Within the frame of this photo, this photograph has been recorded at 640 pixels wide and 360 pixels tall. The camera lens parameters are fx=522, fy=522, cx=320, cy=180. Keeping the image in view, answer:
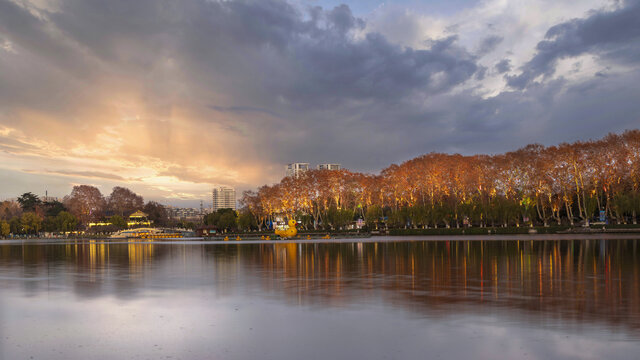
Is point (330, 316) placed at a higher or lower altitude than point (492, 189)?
lower

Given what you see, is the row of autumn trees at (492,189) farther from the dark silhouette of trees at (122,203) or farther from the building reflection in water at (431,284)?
the dark silhouette of trees at (122,203)

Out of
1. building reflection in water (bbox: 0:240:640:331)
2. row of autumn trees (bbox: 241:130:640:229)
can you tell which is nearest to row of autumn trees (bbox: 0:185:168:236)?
row of autumn trees (bbox: 241:130:640:229)

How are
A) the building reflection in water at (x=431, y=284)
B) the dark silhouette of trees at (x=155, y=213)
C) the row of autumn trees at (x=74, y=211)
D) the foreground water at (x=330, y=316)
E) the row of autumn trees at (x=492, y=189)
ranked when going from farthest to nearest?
1. the dark silhouette of trees at (x=155, y=213)
2. the row of autumn trees at (x=74, y=211)
3. the row of autumn trees at (x=492, y=189)
4. the building reflection in water at (x=431, y=284)
5. the foreground water at (x=330, y=316)

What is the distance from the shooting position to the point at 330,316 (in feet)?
37.7

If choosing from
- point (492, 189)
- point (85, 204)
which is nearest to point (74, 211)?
point (85, 204)

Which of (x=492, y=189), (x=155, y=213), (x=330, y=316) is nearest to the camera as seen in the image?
(x=330, y=316)

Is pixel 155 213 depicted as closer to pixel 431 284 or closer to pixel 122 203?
pixel 122 203

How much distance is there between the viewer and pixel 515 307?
12.3 m

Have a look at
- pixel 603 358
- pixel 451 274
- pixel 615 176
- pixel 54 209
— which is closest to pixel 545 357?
pixel 603 358

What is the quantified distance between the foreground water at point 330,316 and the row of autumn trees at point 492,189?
5917 centimetres

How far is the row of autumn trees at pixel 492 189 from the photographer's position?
7300 centimetres

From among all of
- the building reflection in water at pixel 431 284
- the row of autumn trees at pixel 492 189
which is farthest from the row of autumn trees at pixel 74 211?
the building reflection in water at pixel 431 284

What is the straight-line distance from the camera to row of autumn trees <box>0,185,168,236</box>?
151250 millimetres

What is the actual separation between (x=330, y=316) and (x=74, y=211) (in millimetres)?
167382
